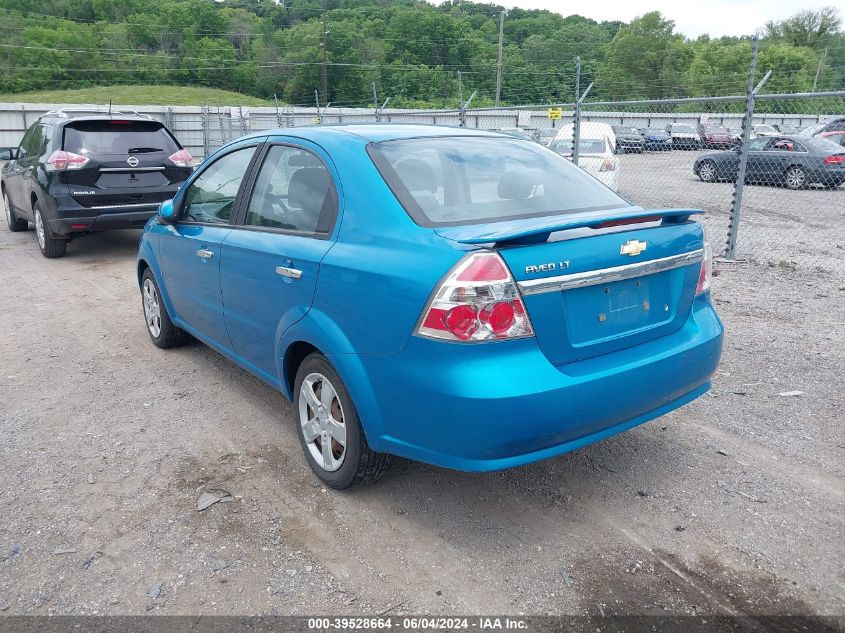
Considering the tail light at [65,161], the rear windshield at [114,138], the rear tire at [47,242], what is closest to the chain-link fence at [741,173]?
the rear windshield at [114,138]

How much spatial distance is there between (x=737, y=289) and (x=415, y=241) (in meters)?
5.58

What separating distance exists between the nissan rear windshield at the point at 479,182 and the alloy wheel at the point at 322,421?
38.5 inches

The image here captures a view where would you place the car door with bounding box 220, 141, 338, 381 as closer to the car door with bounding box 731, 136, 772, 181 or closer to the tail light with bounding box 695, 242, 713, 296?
the tail light with bounding box 695, 242, 713, 296

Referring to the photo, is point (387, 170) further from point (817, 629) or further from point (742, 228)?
point (742, 228)

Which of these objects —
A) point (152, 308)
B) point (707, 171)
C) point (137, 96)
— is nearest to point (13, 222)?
point (152, 308)

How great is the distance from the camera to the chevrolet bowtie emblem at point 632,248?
2.92 meters

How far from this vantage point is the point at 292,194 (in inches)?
143

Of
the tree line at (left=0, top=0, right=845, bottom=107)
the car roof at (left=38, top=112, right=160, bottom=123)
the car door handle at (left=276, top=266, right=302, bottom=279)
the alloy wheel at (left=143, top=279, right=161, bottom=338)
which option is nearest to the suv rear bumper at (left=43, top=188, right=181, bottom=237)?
the car roof at (left=38, top=112, right=160, bottom=123)

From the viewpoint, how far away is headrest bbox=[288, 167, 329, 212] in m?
3.40

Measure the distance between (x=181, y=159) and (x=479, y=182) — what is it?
7.11m

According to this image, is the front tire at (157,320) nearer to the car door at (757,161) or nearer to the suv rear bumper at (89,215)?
the suv rear bumper at (89,215)

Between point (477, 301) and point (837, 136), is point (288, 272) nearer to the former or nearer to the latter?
point (477, 301)

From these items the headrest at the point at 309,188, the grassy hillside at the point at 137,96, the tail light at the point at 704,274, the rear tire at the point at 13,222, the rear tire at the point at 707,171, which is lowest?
the rear tire at the point at 13,222

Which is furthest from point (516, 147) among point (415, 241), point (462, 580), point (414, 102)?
point (414, 102)
